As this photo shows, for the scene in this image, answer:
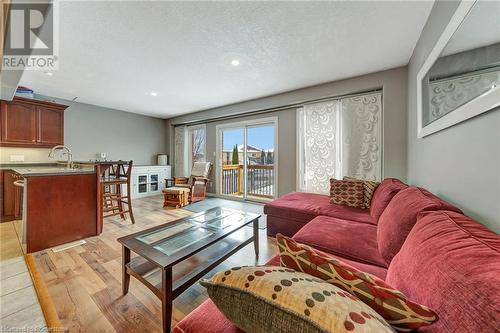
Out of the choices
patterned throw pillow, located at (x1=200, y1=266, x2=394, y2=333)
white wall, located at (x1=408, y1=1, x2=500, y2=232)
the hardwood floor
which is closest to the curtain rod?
white wall, located at (x1=408, y1=1, x2=500, y2=232)

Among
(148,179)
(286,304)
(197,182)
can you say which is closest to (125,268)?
(286,304)

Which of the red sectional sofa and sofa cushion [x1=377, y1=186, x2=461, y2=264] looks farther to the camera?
sofa cushion [x1=377, y1=186, x2=461, y2=264]

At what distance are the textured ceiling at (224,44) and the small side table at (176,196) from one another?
6.49 feet

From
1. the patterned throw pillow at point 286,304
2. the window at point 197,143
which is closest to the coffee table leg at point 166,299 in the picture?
the patterned throw pillow at point 286,304

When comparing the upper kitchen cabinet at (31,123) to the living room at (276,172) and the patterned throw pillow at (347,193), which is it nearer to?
the living room at (276,172)

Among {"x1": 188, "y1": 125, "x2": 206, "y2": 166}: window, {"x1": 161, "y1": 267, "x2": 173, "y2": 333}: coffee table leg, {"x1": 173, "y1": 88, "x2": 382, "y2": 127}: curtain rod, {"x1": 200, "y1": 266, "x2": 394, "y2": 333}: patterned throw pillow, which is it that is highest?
{"x1": 173, "y1": 88, "x2": 382, "y2": 127}: curtain rod

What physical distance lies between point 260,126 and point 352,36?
264 cm

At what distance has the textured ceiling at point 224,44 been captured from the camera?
1.71 meters

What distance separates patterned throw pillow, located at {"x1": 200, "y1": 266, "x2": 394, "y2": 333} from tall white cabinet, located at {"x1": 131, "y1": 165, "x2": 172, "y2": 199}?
5.23 m

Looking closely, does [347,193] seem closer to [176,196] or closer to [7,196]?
[176,196]

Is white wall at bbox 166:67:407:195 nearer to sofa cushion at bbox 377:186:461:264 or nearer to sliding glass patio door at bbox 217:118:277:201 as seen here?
sliding glass patio door at bbox 217:118:277:201

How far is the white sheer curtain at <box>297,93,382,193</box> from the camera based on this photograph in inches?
118

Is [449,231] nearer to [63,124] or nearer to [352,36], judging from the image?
[352,36]

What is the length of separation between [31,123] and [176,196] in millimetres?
2851
